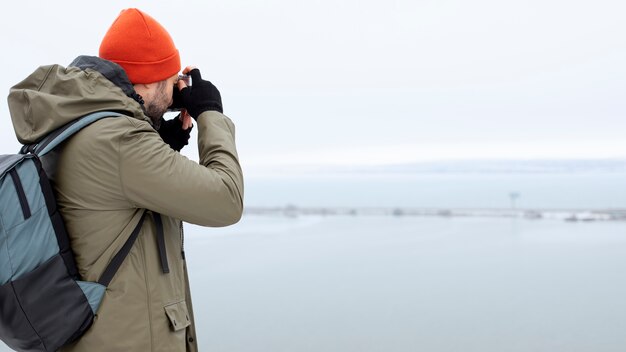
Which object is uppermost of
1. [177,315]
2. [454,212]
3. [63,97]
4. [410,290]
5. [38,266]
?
[63,97]

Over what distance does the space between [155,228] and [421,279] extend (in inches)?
204

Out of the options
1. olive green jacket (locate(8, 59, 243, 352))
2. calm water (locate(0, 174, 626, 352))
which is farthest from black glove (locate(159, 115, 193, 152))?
calm water (locate(0, 174, 626, 352))

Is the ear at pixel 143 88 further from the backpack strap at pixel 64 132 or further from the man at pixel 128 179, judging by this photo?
the backpack strap at pixel 64 132

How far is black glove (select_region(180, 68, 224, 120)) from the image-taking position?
85cm

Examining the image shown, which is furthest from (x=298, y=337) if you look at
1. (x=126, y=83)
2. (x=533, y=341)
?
(x=126, y=83)

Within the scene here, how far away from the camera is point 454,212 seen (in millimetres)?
13359

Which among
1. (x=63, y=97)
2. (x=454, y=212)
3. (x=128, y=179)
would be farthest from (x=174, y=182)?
(x=454, y=212)

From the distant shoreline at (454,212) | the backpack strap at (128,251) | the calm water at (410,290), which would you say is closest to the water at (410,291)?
the calm water at (410,290)

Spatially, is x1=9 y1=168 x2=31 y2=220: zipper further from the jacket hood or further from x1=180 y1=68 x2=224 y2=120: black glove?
x1=180 y1=68 x2=224 y2=120: black glove

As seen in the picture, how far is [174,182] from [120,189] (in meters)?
0.07

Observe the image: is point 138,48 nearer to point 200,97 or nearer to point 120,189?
point 200,97

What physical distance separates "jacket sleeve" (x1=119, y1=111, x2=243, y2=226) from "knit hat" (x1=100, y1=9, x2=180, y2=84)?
12 cm

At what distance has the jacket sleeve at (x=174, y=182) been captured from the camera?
695mm

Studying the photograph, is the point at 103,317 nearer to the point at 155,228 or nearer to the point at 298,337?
the point at 155,228
